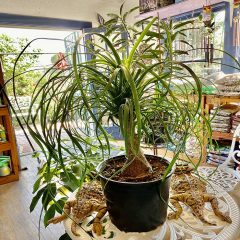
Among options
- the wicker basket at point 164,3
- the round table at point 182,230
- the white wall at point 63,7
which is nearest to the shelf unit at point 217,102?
the wicker basket at point 164,3

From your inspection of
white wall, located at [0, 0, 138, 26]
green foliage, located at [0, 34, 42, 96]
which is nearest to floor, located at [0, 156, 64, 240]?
green foliage, located at [0, 34, 42, 96]

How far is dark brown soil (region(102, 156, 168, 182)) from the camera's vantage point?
0.59 metres

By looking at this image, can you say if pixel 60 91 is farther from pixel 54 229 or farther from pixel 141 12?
pixel 141 12

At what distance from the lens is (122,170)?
0.57 m

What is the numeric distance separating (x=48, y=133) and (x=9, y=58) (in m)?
2.99

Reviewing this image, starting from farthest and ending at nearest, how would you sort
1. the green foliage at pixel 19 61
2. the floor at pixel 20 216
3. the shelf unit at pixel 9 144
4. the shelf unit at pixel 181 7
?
the green foliage at pixel 19 61
the shelf unit at pixel 9 144
the shelf unit at pixel 181 7
the floor at pixel 20 216

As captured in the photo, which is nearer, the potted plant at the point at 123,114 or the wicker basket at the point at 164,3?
the potted plant at the point at 123,114

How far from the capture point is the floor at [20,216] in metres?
1.62

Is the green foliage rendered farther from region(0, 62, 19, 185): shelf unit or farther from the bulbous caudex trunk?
the bulbous caudex trunk

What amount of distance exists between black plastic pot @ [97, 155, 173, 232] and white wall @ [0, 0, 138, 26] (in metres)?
2.73

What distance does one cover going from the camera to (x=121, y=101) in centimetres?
55

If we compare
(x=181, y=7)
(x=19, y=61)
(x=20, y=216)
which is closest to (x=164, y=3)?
(x=181, y=7)

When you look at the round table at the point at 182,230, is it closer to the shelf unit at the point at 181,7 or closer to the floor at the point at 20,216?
the floor at the point at 20,216

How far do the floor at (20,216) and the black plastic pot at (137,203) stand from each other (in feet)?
4.04
